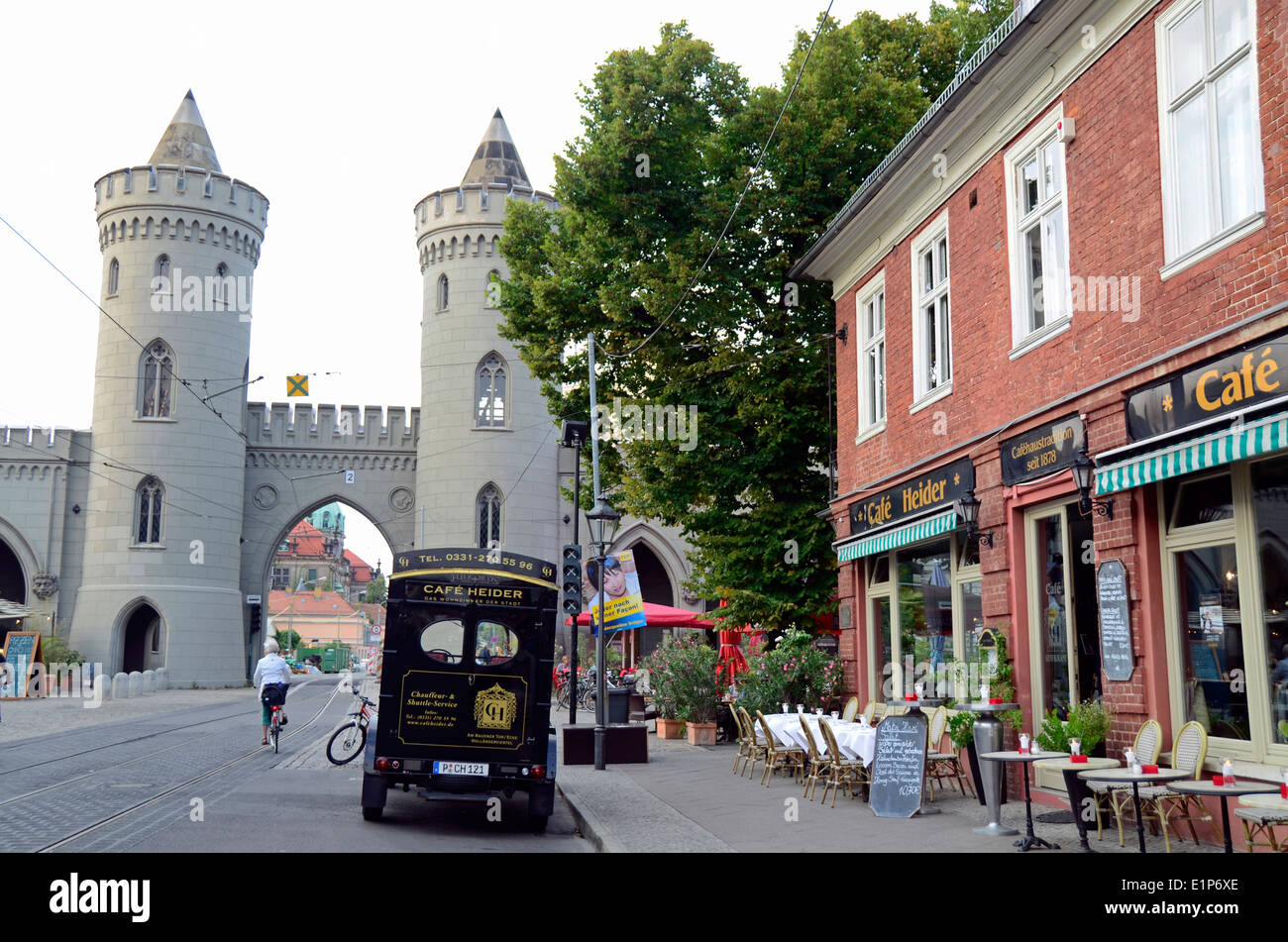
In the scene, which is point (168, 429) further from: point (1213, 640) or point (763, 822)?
point (1213, 640)

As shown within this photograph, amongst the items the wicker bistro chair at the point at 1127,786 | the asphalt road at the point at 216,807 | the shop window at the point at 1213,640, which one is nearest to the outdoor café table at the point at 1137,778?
the wicker bistro chair at the point at 1127,786

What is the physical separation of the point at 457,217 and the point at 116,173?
12.8 meters

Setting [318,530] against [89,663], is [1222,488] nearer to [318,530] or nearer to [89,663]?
[89,663]

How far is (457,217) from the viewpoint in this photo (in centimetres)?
4438

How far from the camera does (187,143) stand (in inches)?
1751

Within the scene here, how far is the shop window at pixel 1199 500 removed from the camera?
8.58 metres

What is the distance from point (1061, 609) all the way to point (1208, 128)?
457 centimetres

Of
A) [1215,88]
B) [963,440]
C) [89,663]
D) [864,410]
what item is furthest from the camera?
[89,663]

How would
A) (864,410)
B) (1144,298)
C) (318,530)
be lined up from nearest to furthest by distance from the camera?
(1144,298) < (864,410) < (318,530)

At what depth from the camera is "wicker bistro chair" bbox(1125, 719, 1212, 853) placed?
321 inches

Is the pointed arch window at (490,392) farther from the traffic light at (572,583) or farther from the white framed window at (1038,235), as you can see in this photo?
the white framed window at (1038,235)

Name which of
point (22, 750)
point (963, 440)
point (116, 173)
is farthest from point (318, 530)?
point (963, 440)

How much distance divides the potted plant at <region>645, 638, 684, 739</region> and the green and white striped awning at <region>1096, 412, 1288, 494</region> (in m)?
12.2
